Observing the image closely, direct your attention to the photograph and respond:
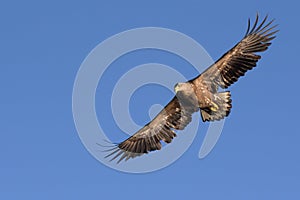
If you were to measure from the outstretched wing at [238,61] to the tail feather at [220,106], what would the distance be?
10.9 inches

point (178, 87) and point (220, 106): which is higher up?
point (178, 87)

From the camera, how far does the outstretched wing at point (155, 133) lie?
41781 millimetres

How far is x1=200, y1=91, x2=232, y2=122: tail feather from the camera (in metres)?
40.7

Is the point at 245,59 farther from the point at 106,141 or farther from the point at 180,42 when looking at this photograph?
the point at 106,141

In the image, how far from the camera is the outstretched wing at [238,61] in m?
40.4

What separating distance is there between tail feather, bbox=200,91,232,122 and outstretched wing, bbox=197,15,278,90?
0.91ft

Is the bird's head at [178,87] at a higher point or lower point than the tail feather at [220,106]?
higher

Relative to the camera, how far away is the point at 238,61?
40.7 meters

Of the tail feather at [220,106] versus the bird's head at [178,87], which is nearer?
the bird's head at [178,87]

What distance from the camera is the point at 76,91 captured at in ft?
136

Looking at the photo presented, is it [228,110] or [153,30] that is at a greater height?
[153,30]

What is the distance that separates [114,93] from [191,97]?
2384 mm

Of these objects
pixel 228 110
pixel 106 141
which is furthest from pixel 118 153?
pixel 228 110

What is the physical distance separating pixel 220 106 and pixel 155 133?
2.35m
